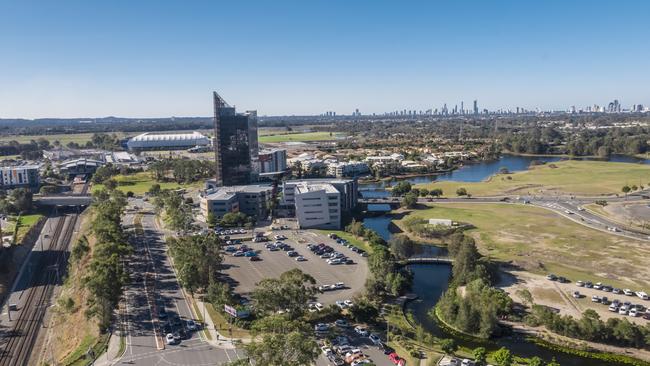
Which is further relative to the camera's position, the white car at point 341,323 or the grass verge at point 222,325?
the white car at point 341,323

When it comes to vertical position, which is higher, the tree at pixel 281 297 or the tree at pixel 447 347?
the tree at pixel 281 297

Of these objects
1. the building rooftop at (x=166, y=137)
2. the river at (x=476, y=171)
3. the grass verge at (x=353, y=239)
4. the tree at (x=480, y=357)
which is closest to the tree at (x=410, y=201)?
the river at (x=476, y=171)

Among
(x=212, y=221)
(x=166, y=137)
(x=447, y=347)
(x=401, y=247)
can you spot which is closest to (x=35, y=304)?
(x=212, y=221)

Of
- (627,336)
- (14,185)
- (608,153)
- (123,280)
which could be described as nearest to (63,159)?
(14,185)

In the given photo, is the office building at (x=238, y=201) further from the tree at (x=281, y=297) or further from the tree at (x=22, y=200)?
the tree at (x=281, y=297)

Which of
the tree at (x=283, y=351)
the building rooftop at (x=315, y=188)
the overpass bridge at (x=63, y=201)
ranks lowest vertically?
the overpass bridge at (x=63, y=201)

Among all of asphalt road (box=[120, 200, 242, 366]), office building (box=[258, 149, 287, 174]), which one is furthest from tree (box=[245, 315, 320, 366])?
office building (box=[258, 149, 287, 174])

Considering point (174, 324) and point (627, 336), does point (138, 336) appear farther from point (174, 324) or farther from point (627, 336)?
point (627, 336)
